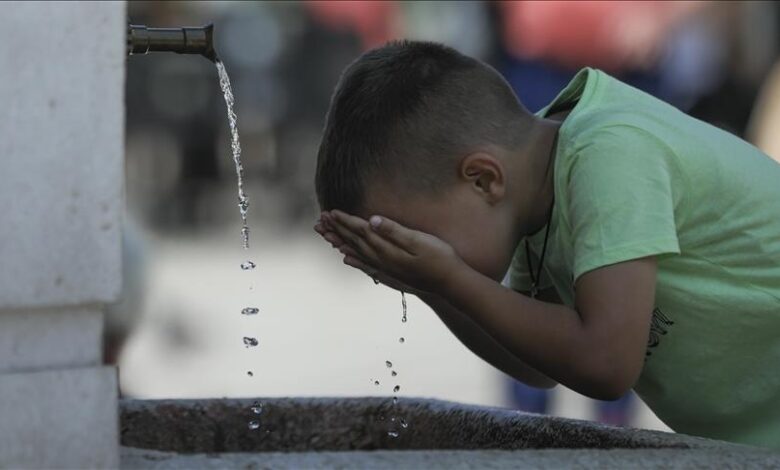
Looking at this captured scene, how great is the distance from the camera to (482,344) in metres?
2.62

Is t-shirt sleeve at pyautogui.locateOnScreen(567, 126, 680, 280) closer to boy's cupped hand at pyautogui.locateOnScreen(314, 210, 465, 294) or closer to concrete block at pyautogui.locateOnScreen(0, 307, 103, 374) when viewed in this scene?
boy's cupped hand at pyautogui.locateOnScreen(314, 210, 465, 294)

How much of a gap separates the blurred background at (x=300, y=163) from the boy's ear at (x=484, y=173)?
5.38ft

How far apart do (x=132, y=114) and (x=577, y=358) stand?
6447 millimetres

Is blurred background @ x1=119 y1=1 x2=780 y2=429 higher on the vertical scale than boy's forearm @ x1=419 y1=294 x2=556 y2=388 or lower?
lower

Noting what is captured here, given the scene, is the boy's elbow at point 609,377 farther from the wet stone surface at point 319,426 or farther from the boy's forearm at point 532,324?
the wet stone surface at point 319,426

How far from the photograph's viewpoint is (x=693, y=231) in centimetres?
221

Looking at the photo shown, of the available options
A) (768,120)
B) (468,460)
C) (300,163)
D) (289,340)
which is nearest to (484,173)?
(468,460)

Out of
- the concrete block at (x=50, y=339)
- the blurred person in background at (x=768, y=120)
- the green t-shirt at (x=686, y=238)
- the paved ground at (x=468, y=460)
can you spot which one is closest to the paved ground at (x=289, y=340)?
the blurred person in background at (x=768, y=120)

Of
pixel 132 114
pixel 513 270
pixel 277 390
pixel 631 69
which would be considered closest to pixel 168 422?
pixel 513 270

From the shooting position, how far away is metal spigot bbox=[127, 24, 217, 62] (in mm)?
2061

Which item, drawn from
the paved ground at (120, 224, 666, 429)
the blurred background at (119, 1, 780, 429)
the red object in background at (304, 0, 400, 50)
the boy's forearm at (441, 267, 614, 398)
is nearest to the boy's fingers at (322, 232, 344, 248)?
the boy's forearm at (441, 267, 614, 398)

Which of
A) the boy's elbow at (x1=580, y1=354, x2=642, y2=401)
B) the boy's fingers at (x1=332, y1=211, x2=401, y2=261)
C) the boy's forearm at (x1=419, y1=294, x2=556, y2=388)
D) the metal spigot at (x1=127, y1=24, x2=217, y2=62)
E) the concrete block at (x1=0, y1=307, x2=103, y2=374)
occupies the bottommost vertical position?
the boy's forearm at (x1=419, y1=294, x2=556, y2=388)

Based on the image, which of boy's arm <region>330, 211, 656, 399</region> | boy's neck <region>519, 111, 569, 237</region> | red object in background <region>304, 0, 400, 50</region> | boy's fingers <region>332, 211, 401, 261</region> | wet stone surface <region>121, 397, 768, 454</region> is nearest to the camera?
boy's arm <region>330, 211, 656, 399</region>

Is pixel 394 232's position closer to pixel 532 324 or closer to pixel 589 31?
pixel 532 324
